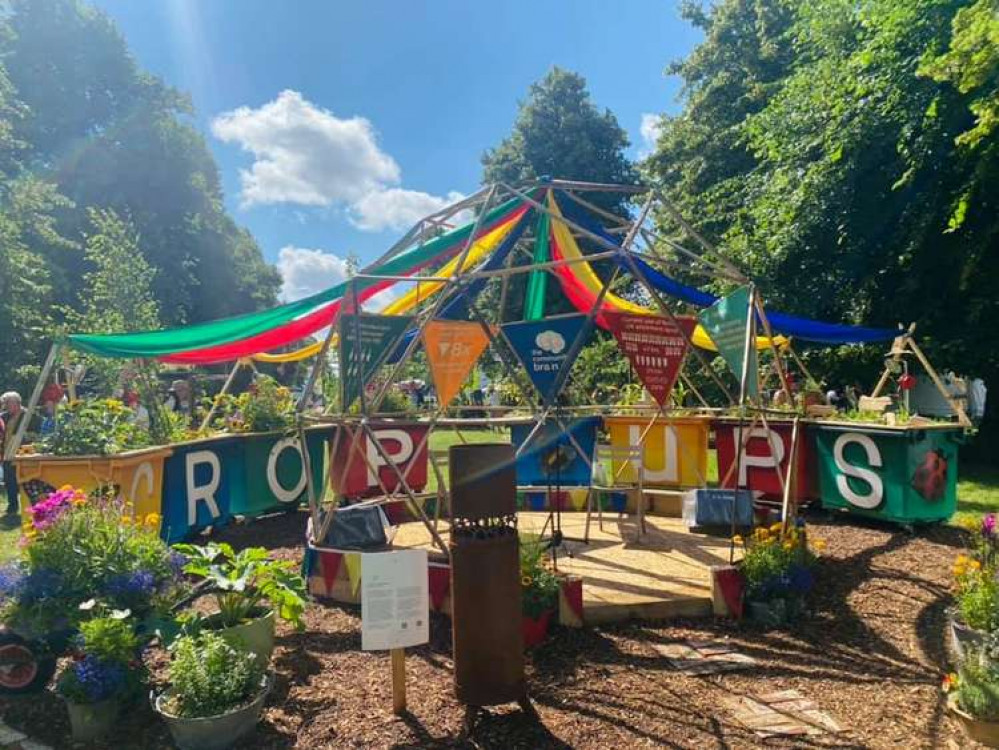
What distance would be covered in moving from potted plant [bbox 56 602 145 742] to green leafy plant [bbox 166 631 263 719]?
35cm

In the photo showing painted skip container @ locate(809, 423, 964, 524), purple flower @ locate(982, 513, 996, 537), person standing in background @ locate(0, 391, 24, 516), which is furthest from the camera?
person standing in background @ locate(0, 391, 24, 516)

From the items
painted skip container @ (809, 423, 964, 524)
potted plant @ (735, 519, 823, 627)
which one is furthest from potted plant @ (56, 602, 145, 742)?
painted skip container @ (809, 423, 964, 524)

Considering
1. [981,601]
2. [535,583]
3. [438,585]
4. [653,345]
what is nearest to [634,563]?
[535,583]

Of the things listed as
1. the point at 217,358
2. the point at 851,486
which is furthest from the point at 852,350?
the point at 217,358

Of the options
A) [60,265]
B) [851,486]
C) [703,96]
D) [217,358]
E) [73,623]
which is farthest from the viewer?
[60,265]

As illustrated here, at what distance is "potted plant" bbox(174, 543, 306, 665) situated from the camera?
4445 mm

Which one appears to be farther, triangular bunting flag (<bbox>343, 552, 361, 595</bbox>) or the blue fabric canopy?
the blue fabric canopy

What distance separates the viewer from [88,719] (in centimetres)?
393

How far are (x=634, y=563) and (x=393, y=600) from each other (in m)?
3.80

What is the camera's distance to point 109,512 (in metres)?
4.87

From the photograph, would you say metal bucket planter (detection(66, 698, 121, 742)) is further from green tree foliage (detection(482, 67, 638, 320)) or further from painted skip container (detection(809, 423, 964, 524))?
green tree foliage (detection(482, 67, 638, 320))

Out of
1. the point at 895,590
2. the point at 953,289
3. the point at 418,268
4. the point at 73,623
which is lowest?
the point at 895,590

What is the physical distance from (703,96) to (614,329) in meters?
16.6

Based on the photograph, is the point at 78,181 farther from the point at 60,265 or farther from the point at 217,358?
the point at 217,358
